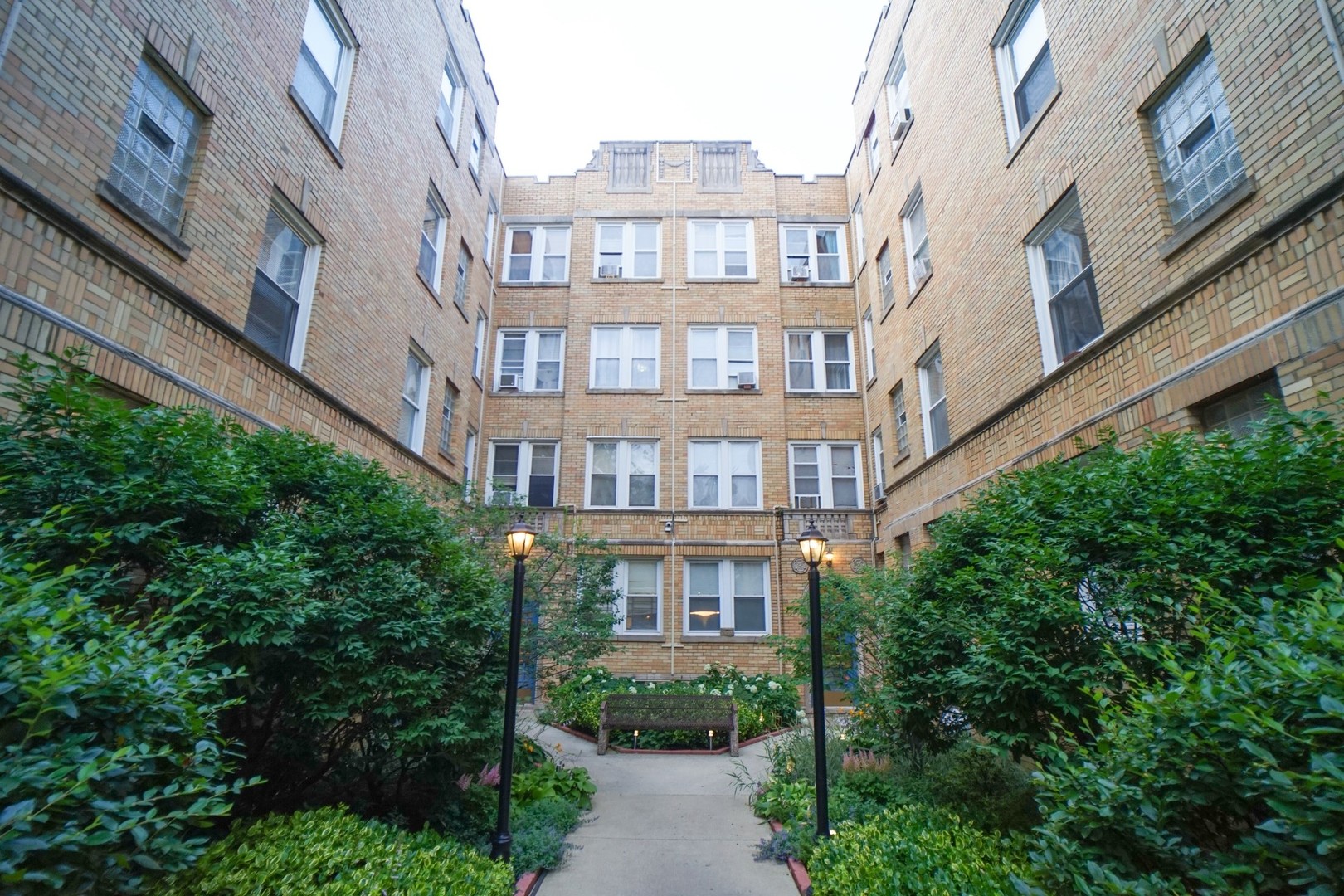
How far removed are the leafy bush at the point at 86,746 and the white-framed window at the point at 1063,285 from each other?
8.92 m

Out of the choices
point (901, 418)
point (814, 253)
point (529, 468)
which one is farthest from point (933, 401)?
point (529, 468)

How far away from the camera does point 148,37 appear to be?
6020 millimetres

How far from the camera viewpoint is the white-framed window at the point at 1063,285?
7754 mm

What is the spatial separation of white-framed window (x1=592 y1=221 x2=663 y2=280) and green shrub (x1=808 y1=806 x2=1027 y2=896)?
15.7 m

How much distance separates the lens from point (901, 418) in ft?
47.2

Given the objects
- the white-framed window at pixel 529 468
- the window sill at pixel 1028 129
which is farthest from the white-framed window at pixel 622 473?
the window sill at pixel 1028 129

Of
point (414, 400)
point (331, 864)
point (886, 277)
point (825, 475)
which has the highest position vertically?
point (886, 277)

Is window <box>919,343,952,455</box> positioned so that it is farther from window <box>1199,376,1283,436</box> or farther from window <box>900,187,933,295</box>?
window <box>1199,376,1283,436</box>

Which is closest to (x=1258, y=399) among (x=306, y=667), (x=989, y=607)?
(x=989, y=607)

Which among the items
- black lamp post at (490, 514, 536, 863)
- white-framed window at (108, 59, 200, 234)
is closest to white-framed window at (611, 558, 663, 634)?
black lamp post at (490, 514, 536, 863)

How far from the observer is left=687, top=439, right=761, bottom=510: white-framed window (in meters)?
16.6

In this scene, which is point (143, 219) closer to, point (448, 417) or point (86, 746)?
point (86, 746)

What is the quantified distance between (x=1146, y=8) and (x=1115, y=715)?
7495 millimetres

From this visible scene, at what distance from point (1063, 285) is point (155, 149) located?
1037 centimetres
